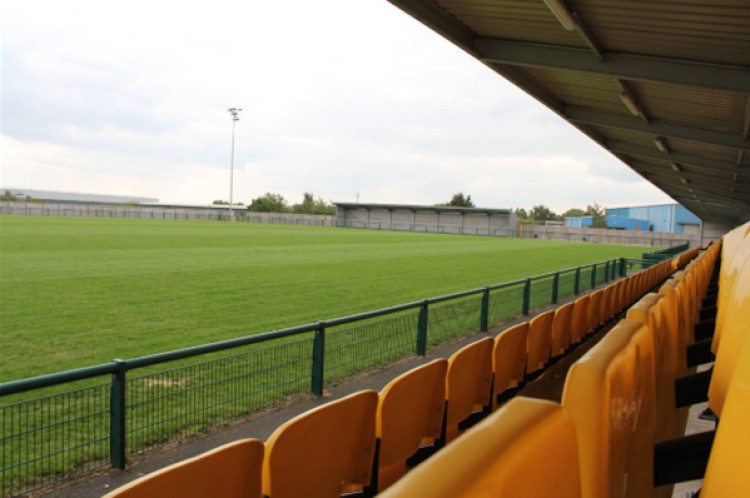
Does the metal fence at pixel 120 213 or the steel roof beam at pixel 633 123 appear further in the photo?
the metal fence at pixel 120 213

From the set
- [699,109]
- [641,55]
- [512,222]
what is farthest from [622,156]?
[512,222]

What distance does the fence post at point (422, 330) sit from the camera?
7.01 metres

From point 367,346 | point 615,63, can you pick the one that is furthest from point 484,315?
point 615,63

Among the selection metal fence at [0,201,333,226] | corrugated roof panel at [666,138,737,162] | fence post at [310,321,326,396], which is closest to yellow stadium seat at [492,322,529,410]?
fence post at [310,321,326,396]

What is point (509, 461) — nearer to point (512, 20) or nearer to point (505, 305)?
point (512, 20)

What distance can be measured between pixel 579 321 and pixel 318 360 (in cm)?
299

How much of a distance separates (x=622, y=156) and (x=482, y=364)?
12.5 metres

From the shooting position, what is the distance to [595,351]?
4.12 feet

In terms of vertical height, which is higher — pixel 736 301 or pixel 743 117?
pixel 743 117

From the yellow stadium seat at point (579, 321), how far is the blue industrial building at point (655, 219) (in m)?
64.3

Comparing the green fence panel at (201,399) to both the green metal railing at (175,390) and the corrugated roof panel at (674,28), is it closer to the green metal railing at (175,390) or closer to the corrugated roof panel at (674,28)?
the green metal railing at (175,390)

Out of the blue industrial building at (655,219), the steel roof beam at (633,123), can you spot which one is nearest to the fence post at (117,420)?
the steel roof beam at (633,123)

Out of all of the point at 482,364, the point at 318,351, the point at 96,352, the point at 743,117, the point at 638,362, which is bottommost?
the point at 96,352

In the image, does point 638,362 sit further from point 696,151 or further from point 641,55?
point 696,151
